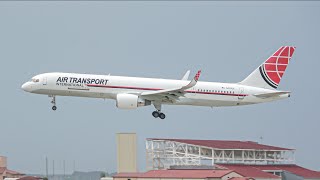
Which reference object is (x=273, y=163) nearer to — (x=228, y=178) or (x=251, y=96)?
(x=228, y=178)

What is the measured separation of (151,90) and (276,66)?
19.3 metres

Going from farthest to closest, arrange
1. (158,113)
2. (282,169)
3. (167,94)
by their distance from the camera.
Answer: (282,169) < (158,113) < (167,94)

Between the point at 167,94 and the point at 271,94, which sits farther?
the point at 271,94

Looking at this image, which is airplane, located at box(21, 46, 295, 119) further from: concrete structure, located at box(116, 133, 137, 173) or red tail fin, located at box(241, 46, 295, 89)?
concrete structure, located at box(116, 133, 137, 173)

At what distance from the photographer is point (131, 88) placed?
108938 mm

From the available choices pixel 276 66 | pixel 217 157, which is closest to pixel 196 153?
pixel 217 157

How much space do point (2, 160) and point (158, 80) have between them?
65.9 metres

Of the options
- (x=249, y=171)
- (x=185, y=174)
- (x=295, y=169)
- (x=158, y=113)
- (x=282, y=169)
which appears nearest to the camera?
(x=158, y=113)

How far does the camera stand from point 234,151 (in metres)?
164

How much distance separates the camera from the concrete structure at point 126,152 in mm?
161500

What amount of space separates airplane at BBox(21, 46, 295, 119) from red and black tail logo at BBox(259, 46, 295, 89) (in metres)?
2.93

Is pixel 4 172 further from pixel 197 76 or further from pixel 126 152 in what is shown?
pixel 197 76

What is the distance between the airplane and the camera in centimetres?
10769

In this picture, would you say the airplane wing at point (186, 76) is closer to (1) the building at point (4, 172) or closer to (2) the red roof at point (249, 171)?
(2) the red roof at point (249, 171)
